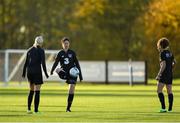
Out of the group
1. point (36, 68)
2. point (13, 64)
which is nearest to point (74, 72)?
point (36, 68)

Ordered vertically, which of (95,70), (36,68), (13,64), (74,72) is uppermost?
(13,64)

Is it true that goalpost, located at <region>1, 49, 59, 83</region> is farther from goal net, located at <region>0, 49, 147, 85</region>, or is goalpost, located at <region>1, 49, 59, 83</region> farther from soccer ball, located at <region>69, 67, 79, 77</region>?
soccer ball, located at <region>69, 67, 79, 77</region>

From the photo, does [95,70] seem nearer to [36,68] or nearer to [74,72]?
[74,72]

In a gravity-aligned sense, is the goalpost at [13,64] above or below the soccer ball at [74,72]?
above

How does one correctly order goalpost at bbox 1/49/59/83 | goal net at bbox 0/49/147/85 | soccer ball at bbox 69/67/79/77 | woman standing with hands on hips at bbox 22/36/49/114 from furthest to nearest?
goal net at bbox 0/49/147/85 → goalpost at bbox 1/49/59/83 → soccer ball at bbox 69/67/79/77 → woman standing with hands on hips at bbox 22/36/49/114

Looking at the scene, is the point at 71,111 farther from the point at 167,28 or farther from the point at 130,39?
the point at 130,39

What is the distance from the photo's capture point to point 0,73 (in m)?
53.4

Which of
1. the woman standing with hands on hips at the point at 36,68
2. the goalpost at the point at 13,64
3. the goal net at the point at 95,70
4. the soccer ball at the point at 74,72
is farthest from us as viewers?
the goal net at the point at 95,70

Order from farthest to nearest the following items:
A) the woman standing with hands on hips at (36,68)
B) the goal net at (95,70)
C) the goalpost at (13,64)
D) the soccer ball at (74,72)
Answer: the goal net at (95,70) → the goalpost at (13,64) → the soccer ball at (74,72) → the woman standing with hands on hips at (36,68)

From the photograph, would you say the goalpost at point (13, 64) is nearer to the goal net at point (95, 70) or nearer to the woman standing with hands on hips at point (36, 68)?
the goal net at point (95, 70)

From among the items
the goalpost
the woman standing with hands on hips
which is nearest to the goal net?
the goalpost

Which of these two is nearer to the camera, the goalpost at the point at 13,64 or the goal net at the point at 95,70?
the goalpost at the point at 13,64

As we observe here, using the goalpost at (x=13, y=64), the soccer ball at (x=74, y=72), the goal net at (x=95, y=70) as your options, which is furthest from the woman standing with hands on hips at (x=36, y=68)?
the goal net at (x=95, y=70)

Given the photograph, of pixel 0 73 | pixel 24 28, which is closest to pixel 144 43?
pixel 24 28
